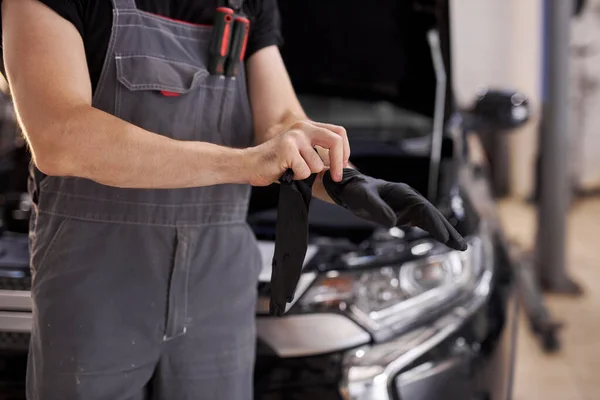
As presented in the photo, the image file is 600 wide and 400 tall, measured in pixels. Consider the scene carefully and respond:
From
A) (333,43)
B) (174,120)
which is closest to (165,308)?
(174,120)

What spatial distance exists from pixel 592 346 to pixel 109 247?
8.51ft

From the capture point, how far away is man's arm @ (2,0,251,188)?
3.04ft

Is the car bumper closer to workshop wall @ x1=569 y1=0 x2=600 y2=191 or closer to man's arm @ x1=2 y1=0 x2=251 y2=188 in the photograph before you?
man's arm @ x1=2 y1=0 x2=251 y2=188

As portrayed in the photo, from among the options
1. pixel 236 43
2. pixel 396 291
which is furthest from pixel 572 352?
pixel 236 43

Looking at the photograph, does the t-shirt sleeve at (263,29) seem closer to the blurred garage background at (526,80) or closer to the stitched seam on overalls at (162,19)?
the stitched seam on overalls at (162,19)

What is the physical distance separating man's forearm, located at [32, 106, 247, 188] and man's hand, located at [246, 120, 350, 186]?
3 cm

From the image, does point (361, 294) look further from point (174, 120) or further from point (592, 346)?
point (592, 346)

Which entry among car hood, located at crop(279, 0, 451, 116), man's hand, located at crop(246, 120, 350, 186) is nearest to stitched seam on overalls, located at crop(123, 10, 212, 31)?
man's hand, located at crop(246, 120, 350, 186)

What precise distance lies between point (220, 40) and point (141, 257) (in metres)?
0.39

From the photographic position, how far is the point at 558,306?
352cm

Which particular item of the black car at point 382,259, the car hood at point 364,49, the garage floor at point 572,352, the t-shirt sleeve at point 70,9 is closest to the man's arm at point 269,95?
the black car at point 382,259

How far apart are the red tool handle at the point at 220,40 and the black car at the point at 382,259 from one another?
0.85ft

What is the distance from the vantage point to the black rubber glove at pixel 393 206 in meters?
0.91

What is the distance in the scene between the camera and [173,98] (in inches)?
43.1
